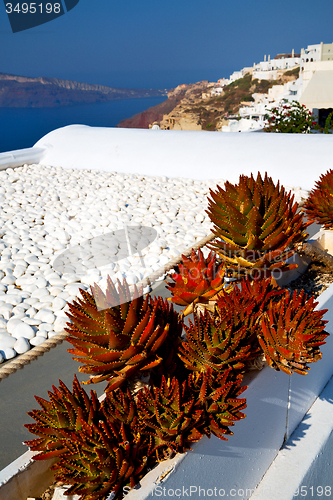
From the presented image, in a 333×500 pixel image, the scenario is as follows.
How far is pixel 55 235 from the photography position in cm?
323

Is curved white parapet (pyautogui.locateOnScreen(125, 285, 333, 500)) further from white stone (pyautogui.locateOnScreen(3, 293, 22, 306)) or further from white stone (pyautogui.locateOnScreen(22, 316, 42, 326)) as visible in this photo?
white stone (pyautogui.locateOnScreen(3, 293, 22, 306))

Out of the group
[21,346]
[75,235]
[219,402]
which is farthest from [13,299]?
A: [219,402]

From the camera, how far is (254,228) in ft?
4.99

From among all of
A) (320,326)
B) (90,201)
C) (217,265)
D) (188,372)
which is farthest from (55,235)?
(320,326)

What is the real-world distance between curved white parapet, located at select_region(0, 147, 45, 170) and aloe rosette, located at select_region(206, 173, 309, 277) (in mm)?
4515

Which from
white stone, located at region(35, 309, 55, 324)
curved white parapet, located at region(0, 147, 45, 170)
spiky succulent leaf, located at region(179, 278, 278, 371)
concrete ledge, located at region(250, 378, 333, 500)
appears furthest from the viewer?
curved white parapet, located at region(0, 147, 45, 170)

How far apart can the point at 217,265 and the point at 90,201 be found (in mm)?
2663

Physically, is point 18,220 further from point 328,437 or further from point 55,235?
point 328,437

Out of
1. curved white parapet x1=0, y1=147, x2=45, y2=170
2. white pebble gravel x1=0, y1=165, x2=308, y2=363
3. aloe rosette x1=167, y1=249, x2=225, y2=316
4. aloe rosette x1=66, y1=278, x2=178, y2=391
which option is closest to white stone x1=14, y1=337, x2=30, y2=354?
white pebble gravel x1=0, y1=165, x2=308, y2=363

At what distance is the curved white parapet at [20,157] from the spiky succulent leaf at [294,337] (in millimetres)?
5015

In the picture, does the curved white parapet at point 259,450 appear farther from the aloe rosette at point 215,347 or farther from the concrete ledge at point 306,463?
the aloe rosette at point 215,347

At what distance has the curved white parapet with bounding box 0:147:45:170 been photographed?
210 inches

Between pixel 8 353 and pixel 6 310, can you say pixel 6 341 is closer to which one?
pixel 8 353

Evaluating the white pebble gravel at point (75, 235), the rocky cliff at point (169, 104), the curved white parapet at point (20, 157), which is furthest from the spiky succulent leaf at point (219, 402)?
the rocky cliff at point (169, 104)
